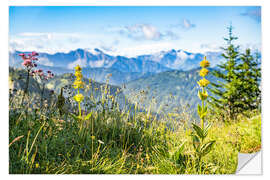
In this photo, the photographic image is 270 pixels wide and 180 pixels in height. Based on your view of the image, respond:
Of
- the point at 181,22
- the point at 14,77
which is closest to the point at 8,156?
the point at 14,77

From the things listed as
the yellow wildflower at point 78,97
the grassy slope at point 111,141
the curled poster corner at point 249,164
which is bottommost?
the curled poster corner at point 249,164

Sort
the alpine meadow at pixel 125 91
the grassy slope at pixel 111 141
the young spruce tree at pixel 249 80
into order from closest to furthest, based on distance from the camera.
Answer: the grassy slope at pixel 111 141 → the alpine meadow at pixel 125 91 → the young spruce tree at pixel 249 80

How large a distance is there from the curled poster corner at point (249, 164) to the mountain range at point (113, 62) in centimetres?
136

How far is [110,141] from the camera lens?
10.3 feet

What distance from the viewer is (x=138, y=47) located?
3596 mm

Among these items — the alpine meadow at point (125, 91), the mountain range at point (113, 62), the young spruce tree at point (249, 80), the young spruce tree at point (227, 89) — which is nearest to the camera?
the alpine meadow at point (125, 91)

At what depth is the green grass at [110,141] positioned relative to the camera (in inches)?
109

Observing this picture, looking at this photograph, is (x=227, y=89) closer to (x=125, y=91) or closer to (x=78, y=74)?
(x=125, y=91)

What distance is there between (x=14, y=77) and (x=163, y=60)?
215cm

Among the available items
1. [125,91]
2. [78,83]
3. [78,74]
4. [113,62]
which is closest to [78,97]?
[78,83]

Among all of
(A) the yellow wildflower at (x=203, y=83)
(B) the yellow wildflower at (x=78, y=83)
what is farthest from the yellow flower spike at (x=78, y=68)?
(A) the yellow wildflower at (x=203, y=83)

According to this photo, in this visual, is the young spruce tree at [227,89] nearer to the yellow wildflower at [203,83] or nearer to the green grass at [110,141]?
the green grass at [110,141]

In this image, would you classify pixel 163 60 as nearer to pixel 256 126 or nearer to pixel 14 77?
pixel 256 126

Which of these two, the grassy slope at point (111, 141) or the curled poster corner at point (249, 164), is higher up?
the grassy slope at point (111, 141)
